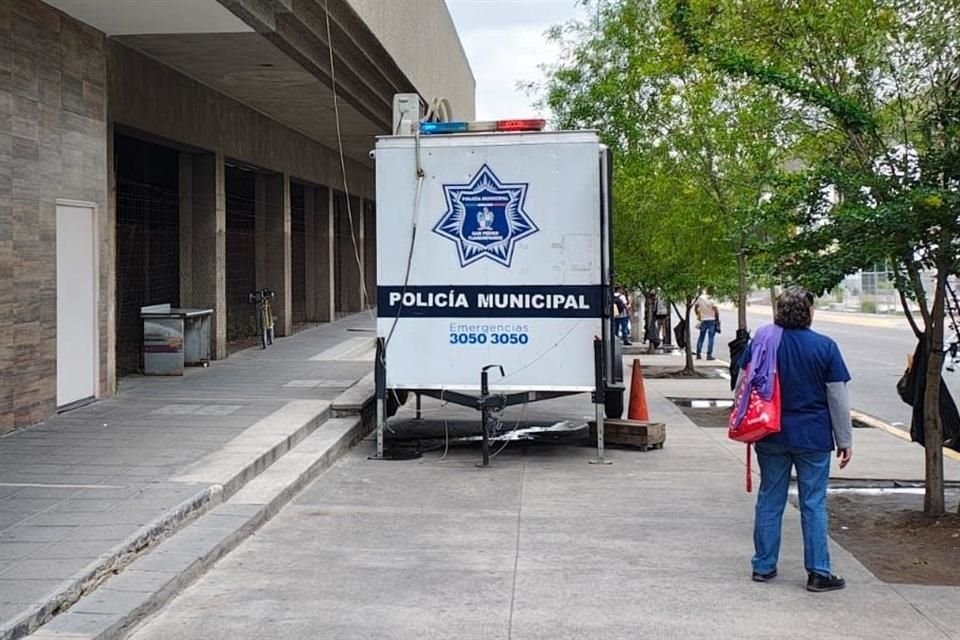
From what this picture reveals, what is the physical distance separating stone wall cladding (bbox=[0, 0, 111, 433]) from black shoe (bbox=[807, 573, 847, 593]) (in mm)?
7575

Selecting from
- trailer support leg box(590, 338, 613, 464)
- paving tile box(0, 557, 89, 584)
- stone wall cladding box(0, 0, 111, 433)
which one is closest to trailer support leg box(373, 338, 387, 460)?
trailer support leg box(590, 338, 613, 464)

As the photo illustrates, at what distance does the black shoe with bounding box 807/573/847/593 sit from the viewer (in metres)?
6.37

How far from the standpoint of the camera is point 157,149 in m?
17.4

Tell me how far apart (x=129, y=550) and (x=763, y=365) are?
4.00 meters

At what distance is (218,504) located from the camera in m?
8.00

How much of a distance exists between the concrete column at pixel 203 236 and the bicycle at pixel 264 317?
2.24 m

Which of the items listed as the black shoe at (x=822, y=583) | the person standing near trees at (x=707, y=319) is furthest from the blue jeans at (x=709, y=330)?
the black shoe at (x=822, y=583)

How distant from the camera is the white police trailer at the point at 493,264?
10.6 metres

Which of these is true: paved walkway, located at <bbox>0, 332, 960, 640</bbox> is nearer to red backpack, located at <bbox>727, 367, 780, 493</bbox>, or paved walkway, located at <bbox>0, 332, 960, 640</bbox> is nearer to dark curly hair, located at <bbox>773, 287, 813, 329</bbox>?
red backpack, located at <bbox>727, 367, 780, 493</bbox>

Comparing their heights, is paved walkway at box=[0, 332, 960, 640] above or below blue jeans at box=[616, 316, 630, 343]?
below

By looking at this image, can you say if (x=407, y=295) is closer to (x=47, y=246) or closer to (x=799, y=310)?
(x=47, y=246)

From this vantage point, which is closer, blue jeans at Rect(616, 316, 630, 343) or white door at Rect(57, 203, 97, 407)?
white door at Rect(57, 203, 97, 407)

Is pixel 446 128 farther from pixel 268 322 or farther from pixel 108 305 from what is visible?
pixel 268 322

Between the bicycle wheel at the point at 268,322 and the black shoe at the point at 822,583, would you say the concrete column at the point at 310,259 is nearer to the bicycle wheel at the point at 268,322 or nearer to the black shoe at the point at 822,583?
the bicycle wheel at the point at 268,322
